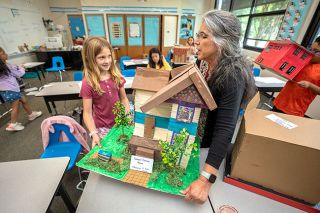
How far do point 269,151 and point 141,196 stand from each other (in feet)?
2.07

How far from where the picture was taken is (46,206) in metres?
0.66

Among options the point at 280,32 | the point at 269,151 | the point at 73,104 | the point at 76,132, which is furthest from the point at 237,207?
the point at 280,32

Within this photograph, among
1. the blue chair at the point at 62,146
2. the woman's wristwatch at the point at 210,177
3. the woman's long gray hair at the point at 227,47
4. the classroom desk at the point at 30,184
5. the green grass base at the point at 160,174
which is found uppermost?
the woman's long gray hair at the point at 227,47

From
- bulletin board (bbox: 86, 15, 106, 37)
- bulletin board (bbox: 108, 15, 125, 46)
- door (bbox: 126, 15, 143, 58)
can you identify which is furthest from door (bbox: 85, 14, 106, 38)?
door (bbox: 126, 15, 143, 58)

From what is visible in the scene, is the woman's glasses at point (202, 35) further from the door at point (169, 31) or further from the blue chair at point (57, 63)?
the door at point (169, 31)

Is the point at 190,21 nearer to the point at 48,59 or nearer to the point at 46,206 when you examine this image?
the point at 48,59

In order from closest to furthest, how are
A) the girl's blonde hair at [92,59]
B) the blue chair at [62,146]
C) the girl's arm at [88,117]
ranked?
the girl's arm at [88,117], the girl's blonde hair at [92,59], the blue chair at [62,146]

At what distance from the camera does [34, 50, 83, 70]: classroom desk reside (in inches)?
227

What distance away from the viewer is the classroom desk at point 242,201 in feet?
2.28

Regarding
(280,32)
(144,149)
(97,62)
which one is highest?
(280,32)

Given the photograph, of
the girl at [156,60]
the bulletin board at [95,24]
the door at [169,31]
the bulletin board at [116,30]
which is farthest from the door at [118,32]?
the girl at [156,60]

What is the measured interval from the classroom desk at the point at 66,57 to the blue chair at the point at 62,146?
18.0 ft

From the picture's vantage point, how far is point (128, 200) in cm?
73

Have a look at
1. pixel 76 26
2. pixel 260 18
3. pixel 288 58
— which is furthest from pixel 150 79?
pixel 76 26
